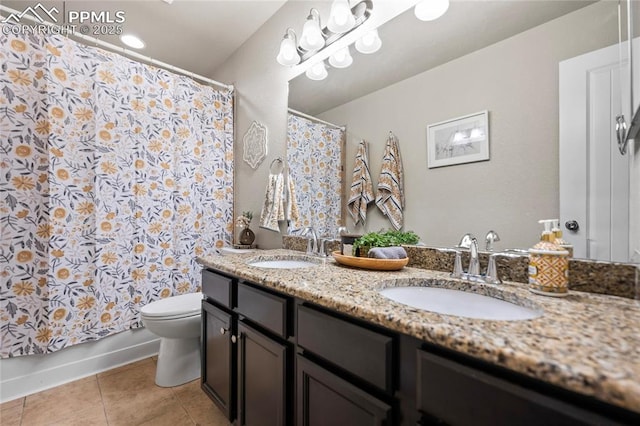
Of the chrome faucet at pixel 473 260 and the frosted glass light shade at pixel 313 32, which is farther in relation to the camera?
the frosted glass light shade at pixel 313 32

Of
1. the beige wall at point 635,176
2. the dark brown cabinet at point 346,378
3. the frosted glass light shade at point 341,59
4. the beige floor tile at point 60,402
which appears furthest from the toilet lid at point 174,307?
the beige wall at point 635,176

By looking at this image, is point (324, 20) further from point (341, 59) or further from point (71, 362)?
point (71, 362)

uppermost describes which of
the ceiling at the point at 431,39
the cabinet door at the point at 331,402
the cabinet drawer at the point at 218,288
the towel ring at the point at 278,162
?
the ceiling at the point at 431,39

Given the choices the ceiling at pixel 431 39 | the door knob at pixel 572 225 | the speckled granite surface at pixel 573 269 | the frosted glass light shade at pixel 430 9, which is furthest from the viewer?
the frosted glass light shade at pixel 430 9

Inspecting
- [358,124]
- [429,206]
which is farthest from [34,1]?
[429,206]

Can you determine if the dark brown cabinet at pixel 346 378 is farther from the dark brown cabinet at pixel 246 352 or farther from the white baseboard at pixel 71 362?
the white baseboard at pixel 71 362

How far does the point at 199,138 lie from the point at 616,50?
241cm

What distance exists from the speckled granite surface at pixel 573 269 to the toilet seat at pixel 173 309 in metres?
1.33

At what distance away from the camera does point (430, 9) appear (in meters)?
1.19

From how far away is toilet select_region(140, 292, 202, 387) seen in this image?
Answer: 5.24ft

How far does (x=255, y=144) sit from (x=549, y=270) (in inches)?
79.4

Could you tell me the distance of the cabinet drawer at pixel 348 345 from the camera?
24.5 inches

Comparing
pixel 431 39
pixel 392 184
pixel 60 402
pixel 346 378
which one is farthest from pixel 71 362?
pixel 431 39

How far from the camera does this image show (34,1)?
1.88m
